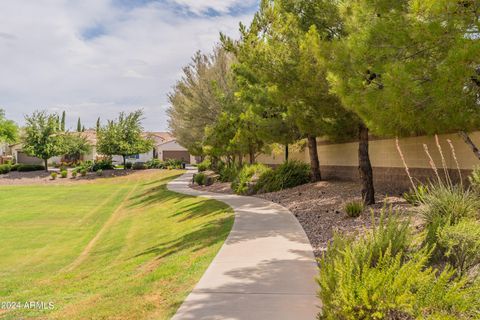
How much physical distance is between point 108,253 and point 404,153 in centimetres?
1050

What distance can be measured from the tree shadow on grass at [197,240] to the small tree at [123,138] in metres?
39.0

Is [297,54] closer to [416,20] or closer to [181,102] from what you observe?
[416,20]

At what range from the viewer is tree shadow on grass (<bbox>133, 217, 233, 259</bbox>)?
1105cm

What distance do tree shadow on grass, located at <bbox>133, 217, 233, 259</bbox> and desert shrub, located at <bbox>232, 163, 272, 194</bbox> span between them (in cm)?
843

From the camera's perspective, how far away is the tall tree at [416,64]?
629 centimetres

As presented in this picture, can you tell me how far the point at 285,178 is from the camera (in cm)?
2148

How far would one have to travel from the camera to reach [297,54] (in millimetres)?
13930

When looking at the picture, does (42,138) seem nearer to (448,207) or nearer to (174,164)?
(174,164)

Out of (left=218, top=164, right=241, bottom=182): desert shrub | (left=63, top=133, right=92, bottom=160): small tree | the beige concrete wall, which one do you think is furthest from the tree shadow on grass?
(left=63, top=133, right=92, bottom=160): small tree

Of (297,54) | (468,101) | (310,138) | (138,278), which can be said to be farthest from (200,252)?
(310,138)

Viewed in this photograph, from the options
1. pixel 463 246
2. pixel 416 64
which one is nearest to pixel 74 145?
pixel 416 64

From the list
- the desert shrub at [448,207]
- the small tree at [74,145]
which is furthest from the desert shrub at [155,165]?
the desert shrub at [448,207]

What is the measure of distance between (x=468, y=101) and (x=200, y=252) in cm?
605

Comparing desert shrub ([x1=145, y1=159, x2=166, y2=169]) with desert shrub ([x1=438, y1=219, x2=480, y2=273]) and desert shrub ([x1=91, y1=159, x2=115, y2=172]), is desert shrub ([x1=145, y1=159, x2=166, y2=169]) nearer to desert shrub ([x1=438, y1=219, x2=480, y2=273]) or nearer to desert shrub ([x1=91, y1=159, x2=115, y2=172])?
desert shrub ([x1=91, y1=159, x2=115, y2=172])
